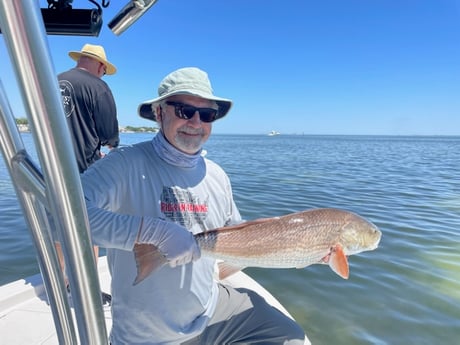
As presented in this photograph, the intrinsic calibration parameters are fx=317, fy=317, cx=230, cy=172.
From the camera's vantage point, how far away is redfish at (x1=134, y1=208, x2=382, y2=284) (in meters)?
2.10

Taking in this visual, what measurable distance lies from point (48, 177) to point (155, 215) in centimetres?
138

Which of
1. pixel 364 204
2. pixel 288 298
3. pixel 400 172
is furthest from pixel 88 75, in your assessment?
pixel 400 172

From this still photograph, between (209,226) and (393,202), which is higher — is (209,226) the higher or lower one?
the higher one

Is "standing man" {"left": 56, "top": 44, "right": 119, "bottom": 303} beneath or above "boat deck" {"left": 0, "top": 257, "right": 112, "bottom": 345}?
above

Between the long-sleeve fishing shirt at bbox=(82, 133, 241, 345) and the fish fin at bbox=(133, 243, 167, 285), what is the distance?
77 millimetres

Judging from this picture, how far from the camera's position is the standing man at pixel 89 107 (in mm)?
3543

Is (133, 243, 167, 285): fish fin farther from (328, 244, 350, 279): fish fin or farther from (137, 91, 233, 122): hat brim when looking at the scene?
(328, 244, 350, 279): fish fin

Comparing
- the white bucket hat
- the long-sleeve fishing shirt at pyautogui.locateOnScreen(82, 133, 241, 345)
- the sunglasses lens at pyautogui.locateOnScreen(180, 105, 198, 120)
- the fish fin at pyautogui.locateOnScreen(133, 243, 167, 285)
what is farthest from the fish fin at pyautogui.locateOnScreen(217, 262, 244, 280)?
the white bucket hat

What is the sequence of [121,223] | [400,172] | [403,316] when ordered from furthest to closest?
[400,172] < [403,316] < [121,223]

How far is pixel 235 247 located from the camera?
213 centimetres

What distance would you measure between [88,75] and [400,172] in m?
17.8

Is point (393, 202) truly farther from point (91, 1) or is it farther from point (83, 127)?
point (91, 1)

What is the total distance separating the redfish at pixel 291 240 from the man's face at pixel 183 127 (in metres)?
0.66

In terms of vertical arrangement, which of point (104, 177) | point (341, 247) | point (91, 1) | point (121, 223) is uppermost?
point (91, 1)
